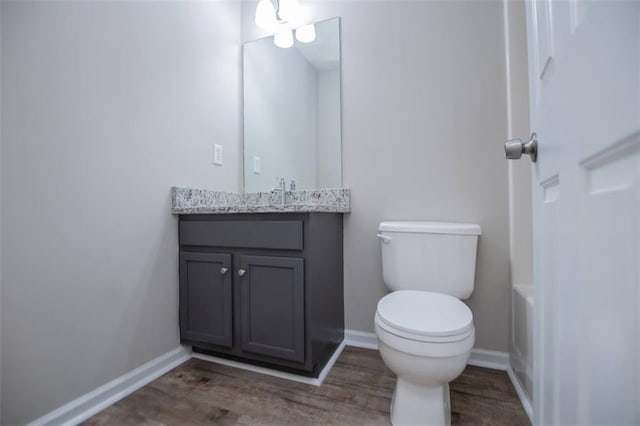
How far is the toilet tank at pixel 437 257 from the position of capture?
130 cm

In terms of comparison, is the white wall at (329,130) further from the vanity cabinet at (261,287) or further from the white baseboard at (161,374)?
the white baseboard at (161,374)

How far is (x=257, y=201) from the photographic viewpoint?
191cm

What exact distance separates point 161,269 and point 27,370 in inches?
21.9

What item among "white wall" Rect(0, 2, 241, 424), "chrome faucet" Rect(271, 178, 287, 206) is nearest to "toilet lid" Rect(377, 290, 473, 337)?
"chrome faucet" Rect(271, 178, 287, 206)

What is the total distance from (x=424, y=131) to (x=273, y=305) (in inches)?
48.5

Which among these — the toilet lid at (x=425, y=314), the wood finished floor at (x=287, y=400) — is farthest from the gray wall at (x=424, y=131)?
the toilet lid at (x=425, y=314)

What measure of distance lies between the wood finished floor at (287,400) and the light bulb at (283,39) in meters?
2.02

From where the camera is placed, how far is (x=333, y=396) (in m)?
1.20

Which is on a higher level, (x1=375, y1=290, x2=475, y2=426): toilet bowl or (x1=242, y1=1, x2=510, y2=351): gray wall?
(x1=242, y1=1, x2=510, y2=351): gray wall

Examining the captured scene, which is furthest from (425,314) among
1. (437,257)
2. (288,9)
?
(288,9)

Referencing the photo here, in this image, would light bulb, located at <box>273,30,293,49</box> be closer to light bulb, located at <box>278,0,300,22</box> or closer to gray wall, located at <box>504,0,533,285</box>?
light bulb, located at <box>278,0,300,22</box>

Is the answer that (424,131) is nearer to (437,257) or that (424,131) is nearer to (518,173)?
(518,173)

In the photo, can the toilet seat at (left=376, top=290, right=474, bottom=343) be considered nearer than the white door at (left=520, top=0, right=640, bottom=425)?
No

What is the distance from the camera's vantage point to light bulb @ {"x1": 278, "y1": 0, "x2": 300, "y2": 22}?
1.77m
